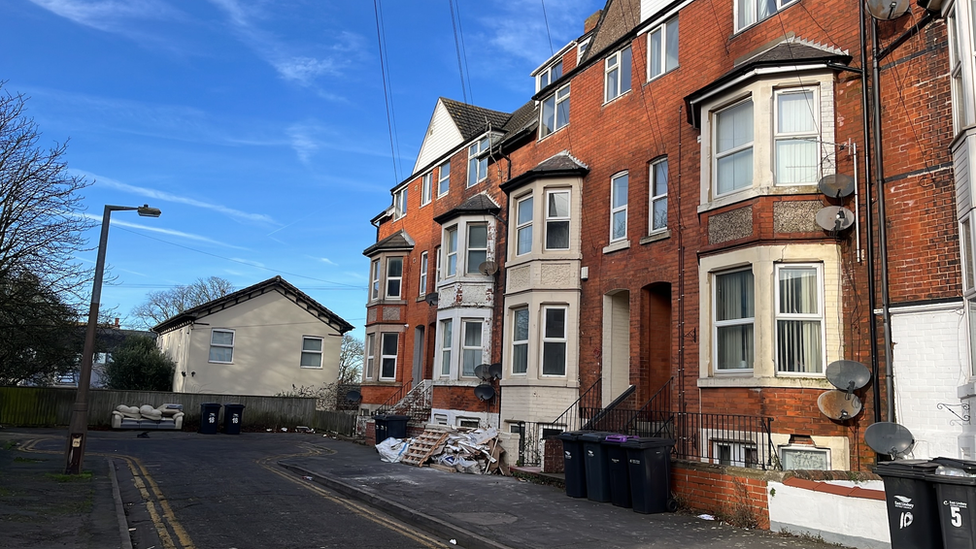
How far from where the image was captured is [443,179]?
27.5 meters

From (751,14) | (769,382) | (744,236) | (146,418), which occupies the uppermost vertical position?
(751,14)

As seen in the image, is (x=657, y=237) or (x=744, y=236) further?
(x=657, y=237)

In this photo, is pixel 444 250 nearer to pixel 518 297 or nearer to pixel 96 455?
pixel 518 297

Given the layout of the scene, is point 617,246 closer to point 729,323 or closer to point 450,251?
point 729,323

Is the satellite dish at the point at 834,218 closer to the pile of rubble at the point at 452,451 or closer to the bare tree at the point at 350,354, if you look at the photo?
the pile of rubble at the point at 452,451

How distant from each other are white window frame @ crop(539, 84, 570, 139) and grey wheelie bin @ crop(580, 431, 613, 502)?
978cm

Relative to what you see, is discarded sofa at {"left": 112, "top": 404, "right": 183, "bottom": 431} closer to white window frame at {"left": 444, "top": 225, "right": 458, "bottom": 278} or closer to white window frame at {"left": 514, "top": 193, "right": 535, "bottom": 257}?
white window frame at {"left": 444, "top": 225, "right": 458, "bottom": 278}

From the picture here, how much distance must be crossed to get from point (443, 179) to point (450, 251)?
4.85 meters

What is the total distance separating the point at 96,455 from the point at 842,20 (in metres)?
19.9

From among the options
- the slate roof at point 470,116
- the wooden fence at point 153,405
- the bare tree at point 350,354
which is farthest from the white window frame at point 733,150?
the bare tree at point 350,354

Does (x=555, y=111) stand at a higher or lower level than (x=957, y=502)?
higher

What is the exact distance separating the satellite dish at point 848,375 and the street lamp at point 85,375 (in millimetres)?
13272

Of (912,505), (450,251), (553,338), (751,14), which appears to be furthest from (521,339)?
(912,505)

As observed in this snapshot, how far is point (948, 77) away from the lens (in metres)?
10.6
